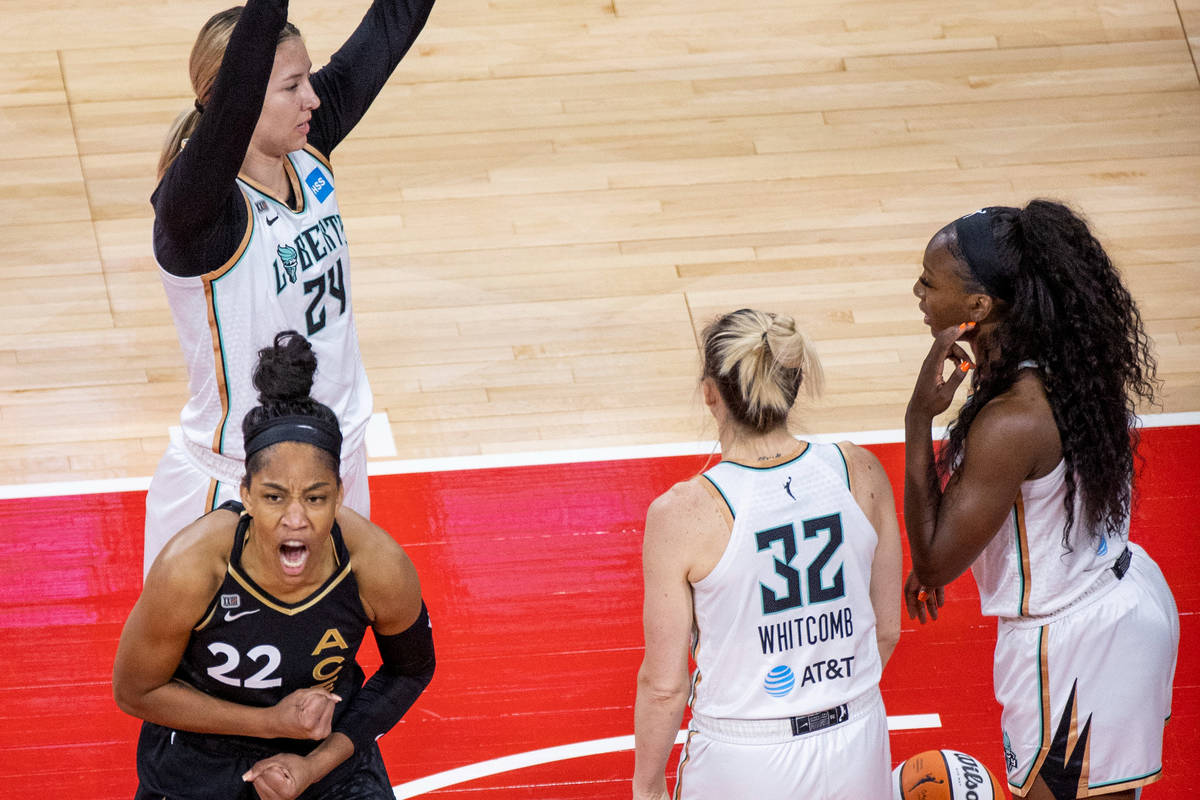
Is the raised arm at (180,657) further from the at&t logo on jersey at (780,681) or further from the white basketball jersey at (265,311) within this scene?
the at&t logo on jersey at (780,681)

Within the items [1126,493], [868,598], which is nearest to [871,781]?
[868,598]

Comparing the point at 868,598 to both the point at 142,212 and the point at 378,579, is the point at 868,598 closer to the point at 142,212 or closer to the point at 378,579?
the point at 378,579

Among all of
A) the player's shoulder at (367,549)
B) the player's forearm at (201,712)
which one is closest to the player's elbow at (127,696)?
the player's forearm at (201,712)

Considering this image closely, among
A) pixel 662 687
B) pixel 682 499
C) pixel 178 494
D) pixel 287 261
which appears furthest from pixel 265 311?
pixel 662 687

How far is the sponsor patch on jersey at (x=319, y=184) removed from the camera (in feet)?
12.5

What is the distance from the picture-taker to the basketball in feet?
11.7

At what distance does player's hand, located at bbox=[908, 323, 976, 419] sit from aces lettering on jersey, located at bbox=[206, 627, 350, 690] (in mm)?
1428

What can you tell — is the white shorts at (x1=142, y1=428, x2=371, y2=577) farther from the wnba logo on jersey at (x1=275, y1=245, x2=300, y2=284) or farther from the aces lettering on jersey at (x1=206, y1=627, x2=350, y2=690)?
the aces lettering on jersey at (x1=206, y1=627, x2=350, y2=690)

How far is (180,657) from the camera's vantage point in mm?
3080

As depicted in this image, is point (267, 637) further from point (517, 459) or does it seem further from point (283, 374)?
point (517, 459)

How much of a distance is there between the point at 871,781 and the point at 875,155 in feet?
15.6

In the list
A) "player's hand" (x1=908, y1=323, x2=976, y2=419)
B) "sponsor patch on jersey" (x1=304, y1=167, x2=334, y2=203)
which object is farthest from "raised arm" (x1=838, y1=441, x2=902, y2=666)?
"sponsor patch on jersey" (x1=304, y1=167, x2=334, y2=203)

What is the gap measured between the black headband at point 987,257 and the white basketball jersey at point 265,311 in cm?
161

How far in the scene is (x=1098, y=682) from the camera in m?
3.37
